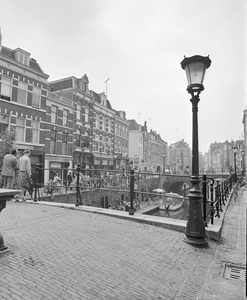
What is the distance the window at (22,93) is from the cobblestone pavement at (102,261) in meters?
17.2

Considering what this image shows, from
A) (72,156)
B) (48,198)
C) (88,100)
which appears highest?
(88,100)

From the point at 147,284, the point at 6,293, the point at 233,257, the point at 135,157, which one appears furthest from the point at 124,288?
the point at 135,157

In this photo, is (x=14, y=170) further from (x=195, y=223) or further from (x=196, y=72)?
(x=196, y=72)

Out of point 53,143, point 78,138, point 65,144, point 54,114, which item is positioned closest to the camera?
point 53,143

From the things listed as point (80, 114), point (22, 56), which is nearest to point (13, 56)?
point (22, 56)

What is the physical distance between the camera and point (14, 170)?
25.0 ft

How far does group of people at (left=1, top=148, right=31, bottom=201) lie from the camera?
7445mm

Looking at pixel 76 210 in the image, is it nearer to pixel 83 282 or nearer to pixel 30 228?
pixel 30 228

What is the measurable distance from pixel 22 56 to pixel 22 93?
136 inches

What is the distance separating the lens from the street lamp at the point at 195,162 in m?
4.20

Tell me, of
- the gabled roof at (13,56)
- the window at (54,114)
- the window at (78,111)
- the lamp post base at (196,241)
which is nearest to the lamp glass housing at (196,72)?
the lamp post base at (196,241)

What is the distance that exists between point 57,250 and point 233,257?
296 centimetres

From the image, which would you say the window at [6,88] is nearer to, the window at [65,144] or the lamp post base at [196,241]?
the window at [65,144]

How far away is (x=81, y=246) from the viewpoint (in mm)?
3605
